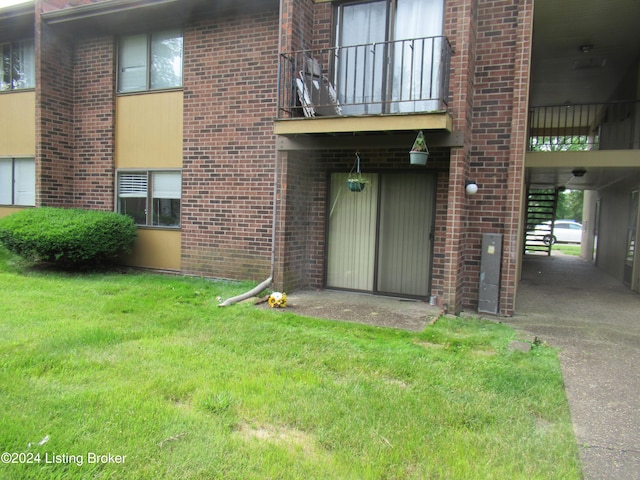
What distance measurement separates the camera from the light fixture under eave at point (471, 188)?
6809mm

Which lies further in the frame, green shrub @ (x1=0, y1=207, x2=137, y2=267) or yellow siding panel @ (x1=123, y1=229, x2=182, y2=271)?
yellow siding panel @ (x1=123, y1=229, x2=182, y2=271)

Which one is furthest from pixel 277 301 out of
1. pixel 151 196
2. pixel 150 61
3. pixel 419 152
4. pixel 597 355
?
pixel 150 61

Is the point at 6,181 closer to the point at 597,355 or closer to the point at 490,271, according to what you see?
the point at 490,271

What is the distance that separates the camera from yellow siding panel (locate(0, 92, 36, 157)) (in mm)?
10555

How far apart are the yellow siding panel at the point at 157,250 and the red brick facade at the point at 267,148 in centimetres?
23

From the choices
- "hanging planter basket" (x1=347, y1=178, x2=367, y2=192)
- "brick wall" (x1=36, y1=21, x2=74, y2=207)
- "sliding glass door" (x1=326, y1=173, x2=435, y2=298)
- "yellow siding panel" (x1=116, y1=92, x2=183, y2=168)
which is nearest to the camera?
"hanging planter basket" (x1=347, y1=178, x2=367, y2=192)

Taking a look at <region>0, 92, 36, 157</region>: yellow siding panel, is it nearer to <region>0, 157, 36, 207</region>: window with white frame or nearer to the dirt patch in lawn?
<region>0, 157, 36, 207</region>: window with white frame

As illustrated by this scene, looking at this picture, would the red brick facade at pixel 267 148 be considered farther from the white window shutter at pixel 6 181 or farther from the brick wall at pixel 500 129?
the white window shutter at pixel 6 181

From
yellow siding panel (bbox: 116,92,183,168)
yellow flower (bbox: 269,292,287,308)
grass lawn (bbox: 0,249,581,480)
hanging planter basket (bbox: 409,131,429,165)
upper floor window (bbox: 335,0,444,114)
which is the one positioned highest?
upper floor window (bbox: 335,0,444,114)

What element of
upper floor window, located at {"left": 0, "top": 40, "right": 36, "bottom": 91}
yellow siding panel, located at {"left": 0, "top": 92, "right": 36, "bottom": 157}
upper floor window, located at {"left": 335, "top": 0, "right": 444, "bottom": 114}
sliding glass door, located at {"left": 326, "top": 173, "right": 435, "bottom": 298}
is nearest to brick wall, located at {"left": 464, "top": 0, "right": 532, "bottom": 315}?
upper floor window, located at {"left": 335, "top": 0, "right": 444, "bottom": 114}

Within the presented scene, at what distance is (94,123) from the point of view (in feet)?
33.1

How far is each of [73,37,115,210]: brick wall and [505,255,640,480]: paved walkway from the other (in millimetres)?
8174

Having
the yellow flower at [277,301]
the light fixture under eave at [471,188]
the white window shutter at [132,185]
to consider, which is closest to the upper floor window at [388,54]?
the light fixture under eave at [471,188]

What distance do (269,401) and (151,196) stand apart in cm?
697
